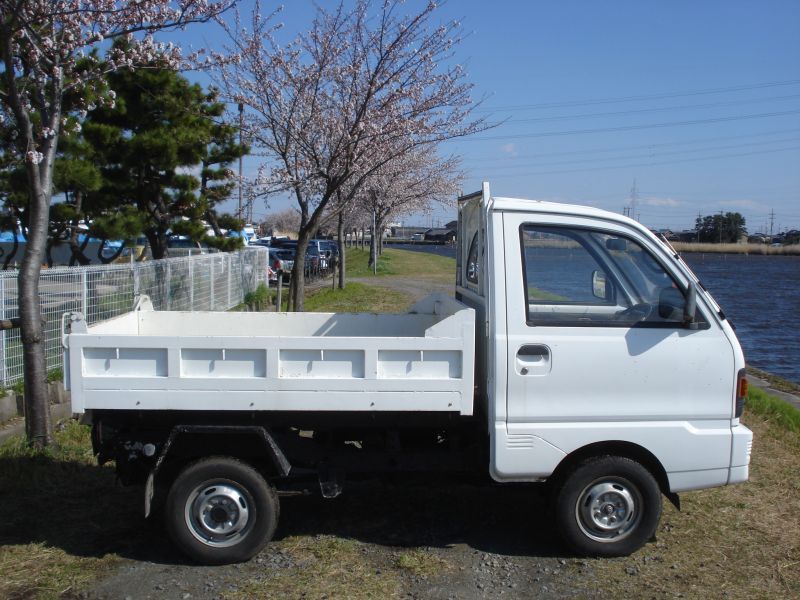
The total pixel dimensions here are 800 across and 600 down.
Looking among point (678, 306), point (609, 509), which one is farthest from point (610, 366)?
point (609, 509)

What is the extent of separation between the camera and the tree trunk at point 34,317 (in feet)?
21.1

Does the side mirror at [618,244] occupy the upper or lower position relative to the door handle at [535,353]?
upper

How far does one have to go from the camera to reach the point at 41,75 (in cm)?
666

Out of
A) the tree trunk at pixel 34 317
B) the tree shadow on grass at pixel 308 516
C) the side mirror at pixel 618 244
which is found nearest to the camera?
the side mirror at pixel 618 244

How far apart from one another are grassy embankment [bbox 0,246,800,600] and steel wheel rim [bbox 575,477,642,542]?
7.6 inches

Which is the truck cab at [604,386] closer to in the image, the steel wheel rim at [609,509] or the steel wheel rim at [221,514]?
the steel wheel rim at [609,509]

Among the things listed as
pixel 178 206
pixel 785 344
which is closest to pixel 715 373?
pixel 178 206

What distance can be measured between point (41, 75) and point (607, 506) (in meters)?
5.65

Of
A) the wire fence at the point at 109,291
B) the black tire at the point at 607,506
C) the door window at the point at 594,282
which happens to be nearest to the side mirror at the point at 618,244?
the door window at the point at 594,282

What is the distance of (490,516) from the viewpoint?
571cm

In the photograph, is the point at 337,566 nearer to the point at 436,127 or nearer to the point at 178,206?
the point at 436,127

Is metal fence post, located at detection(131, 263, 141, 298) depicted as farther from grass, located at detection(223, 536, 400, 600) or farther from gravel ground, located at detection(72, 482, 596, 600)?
grass, located at detection(223, 536, 400, 600)

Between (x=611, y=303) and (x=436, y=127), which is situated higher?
(x=436, y=127)

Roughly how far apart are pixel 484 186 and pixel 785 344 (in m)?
17.9
